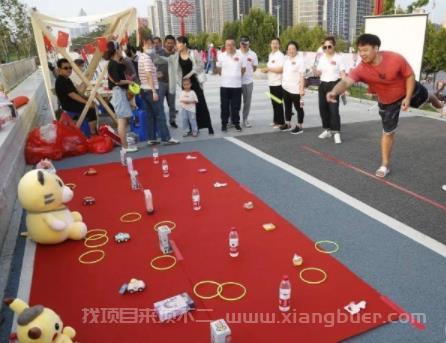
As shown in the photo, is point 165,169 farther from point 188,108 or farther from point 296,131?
point 296,131

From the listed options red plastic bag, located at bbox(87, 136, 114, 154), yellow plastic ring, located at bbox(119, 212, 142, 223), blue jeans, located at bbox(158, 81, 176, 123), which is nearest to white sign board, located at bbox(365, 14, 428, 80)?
blue jeans, located at bbox(158, 81, 176, 123)

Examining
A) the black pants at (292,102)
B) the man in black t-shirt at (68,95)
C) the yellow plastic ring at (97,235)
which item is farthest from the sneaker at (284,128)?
the yellow plastic ring at (97,235)

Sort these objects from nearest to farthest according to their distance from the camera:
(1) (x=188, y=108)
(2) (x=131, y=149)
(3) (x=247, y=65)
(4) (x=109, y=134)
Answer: (2) (x=131, y=149)
(4) (x=109, y=134)
(1) (x=188, y=108)
(3) (x=247, y=65)

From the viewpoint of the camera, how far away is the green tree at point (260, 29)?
4066 centimetres

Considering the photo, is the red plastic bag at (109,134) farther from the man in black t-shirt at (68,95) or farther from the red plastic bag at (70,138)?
→ the man in black t-shirt at (68,95)

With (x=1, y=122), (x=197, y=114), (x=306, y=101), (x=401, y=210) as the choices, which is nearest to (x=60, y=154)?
(x=1, y=122)

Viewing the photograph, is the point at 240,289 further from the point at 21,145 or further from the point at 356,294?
the point at 21,145

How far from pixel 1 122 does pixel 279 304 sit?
5.56 meters

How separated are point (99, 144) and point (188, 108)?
195cm

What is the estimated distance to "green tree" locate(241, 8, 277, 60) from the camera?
133ft

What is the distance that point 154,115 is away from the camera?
7.52 m

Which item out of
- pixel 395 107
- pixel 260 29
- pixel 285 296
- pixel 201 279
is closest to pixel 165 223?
pixel 201 279

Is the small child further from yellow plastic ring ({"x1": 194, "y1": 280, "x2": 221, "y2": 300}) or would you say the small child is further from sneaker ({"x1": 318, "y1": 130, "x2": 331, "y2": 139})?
yellow plastic ring ({"x1": 194, "y1": 280, "x2": 221, "y2": 300})

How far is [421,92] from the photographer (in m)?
5.18
